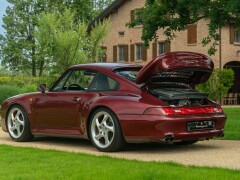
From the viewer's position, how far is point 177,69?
8.91m

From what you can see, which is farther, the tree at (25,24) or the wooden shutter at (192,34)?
the tree at (25,24)

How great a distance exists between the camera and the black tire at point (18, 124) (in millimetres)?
10438

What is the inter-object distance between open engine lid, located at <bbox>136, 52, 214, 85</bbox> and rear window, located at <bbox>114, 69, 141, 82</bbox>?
33cm

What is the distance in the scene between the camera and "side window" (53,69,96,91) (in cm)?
967

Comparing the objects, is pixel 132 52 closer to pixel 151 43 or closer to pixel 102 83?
pixel 151 43

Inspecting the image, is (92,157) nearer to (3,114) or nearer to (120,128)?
(120,128)

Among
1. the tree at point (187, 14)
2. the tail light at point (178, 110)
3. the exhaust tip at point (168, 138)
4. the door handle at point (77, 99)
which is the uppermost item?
the tree at point (187, 14)

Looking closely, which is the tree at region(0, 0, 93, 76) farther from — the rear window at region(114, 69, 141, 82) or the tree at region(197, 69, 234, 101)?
the rear window at region(114, 69, 141, 82)

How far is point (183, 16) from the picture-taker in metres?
22.3

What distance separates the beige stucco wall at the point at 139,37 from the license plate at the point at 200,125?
98.0 feet

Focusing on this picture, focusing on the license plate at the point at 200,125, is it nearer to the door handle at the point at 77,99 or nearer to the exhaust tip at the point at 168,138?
the exhaust tip at the point at 168,138

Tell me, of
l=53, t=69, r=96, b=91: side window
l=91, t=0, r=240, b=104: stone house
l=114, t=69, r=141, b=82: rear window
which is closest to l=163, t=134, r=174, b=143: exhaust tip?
l=114, t=69, r=141, b=82: rear window

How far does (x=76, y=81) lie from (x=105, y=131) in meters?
1.40

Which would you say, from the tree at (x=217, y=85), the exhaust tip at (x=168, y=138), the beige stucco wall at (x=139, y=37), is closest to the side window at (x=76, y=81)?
the exhaust tip at (x=168, y=138)
